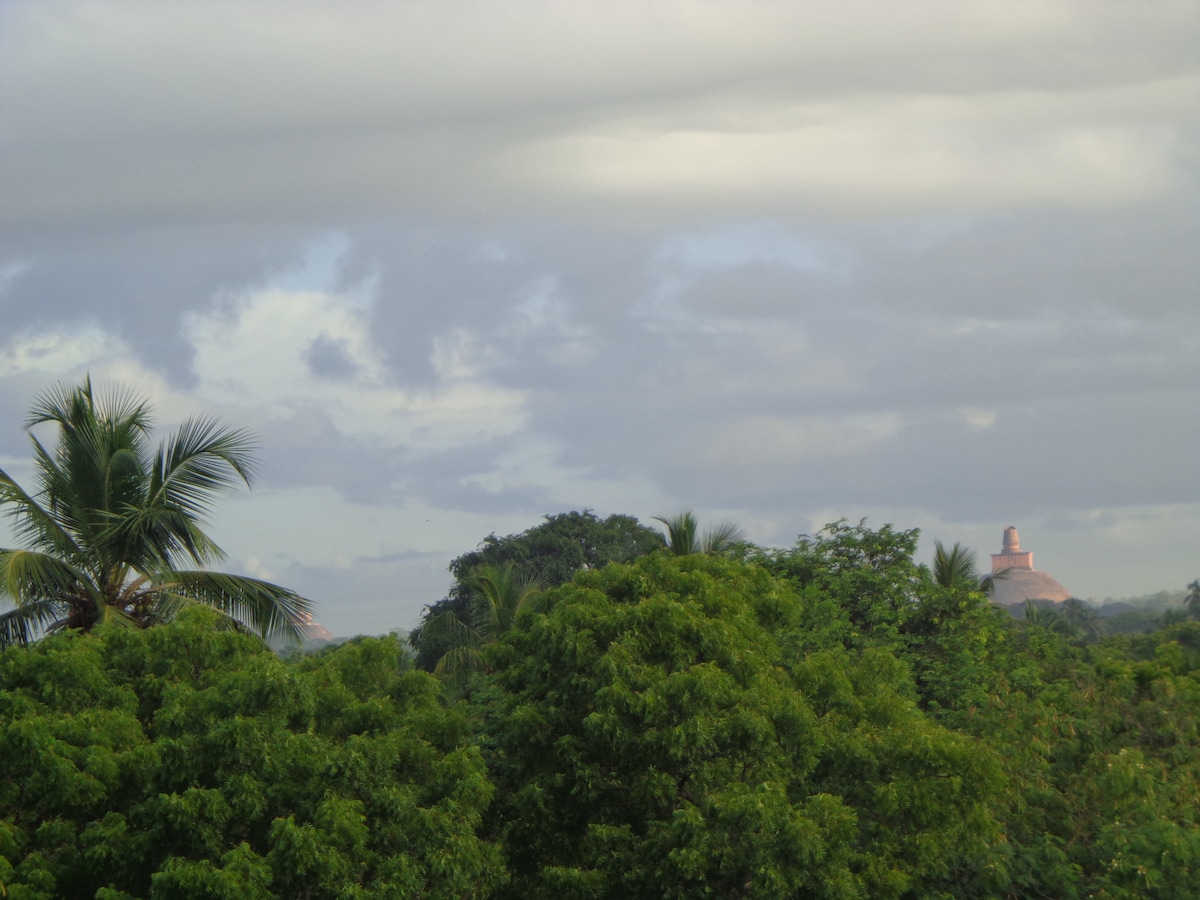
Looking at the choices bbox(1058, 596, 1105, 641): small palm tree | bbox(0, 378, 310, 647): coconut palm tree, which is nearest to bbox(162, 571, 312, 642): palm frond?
bbox(0, 378, 310, 647): coconut palm tree

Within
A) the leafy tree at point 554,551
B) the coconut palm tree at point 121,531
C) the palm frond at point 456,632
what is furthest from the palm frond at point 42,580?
the leafy tree at point 554,551

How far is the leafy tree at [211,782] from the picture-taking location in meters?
12.5

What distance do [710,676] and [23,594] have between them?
821 centimetres

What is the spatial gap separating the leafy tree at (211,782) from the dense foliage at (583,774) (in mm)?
32

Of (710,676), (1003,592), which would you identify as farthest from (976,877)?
(1003,592)

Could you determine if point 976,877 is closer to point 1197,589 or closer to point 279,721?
point 279,721

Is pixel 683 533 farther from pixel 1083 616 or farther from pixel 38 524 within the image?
pixel 1083 616

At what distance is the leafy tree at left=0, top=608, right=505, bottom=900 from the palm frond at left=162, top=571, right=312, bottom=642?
2127 millimetres

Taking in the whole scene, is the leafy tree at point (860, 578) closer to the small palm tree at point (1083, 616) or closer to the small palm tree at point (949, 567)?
the small palm tree at point (949, 567)

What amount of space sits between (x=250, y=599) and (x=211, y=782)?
425 cm

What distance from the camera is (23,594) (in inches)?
605

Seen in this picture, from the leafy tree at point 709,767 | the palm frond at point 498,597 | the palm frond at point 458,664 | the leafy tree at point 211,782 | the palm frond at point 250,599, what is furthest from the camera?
the palm frond at point 458,664

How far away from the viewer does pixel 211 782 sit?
42.9 ft

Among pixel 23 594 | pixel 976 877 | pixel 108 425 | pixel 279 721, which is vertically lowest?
pixel 976 877
